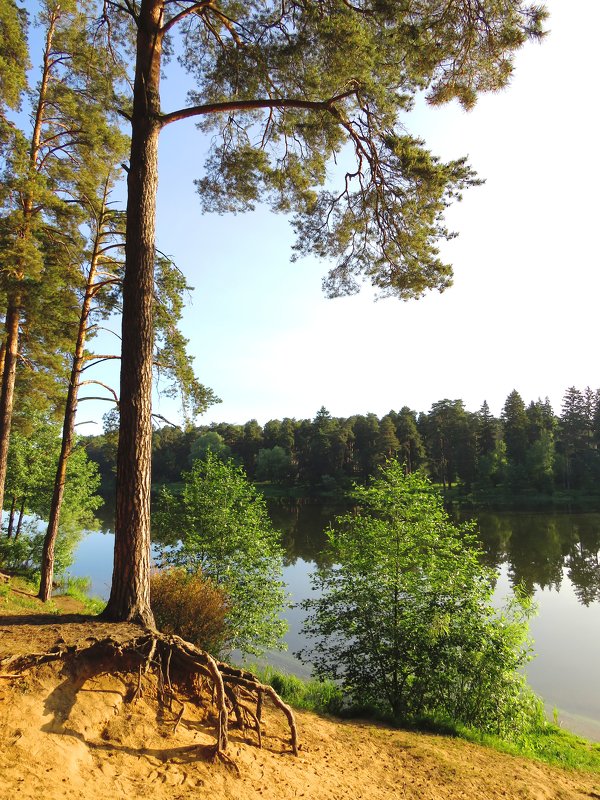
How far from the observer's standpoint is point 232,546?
1224 cm

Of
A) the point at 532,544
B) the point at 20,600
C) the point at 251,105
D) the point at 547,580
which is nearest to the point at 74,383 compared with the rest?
the point at 20,600

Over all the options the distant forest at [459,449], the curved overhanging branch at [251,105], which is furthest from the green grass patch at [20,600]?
the distant forest at [459,449]

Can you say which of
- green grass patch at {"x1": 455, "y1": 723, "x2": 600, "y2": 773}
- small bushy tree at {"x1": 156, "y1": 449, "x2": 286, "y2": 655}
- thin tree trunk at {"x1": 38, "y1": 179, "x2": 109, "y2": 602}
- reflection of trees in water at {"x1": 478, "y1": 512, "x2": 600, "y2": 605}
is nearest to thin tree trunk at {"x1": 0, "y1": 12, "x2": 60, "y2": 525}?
thin tree trunk at {"x1": 38, "y1": 179, "x2": 109, "y2": 602}

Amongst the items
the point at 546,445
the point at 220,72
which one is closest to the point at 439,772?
the point at 220,72

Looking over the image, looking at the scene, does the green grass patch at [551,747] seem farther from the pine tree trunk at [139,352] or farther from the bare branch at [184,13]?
the bare branch at [184,13]

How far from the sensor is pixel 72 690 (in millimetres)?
3824

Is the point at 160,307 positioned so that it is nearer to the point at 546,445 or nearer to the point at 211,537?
the point at 211,537

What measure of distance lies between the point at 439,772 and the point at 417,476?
5373 millimetres

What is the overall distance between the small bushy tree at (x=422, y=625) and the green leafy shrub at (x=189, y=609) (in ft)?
6.03

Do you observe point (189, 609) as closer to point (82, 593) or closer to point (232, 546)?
point (232, 546)

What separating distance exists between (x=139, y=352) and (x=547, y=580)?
2181 cm

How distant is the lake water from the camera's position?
11.4m

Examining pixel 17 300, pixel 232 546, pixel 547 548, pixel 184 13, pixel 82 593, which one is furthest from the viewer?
pixel 547 548

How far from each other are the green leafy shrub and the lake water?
4786mm
